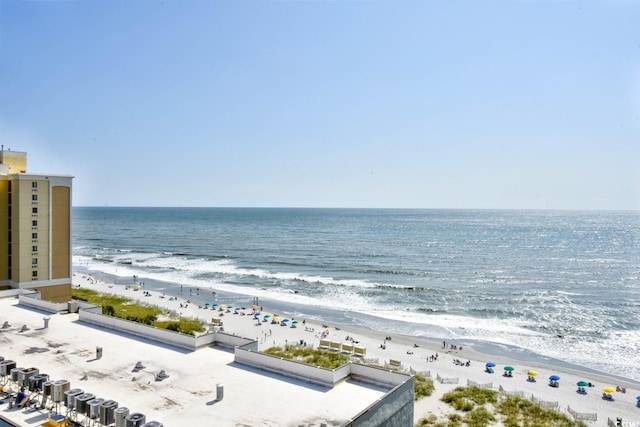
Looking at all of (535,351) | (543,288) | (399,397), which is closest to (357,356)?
(535,351)

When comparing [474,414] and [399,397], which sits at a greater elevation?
[399,397]

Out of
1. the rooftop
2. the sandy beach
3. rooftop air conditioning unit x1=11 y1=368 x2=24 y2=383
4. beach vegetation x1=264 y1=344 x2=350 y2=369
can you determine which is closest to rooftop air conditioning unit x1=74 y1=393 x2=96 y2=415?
the rooftop

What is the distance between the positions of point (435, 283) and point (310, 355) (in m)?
42.6

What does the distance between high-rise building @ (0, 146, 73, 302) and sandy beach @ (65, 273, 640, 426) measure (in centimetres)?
1663

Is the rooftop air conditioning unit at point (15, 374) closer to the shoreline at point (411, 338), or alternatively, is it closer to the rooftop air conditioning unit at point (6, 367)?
the rooftop air conditioning unit at point (6, 367)

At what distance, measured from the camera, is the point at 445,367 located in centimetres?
3825

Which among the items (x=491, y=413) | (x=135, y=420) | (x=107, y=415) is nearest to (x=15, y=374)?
(x=107, y=415)

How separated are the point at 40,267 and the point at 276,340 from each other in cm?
2426

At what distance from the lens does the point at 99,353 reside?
20.8 m

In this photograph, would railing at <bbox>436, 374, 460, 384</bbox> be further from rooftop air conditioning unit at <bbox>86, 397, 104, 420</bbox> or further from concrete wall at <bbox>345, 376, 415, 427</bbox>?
rooftop air conditioning unit at <bbox>86, 397, 104, 420</bbox>

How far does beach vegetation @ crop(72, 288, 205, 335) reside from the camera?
44.0m

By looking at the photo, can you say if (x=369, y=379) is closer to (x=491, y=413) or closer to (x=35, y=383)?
(x=35, y=383)

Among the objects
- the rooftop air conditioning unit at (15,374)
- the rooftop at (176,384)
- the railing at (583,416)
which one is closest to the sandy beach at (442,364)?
the railing at (583,416)

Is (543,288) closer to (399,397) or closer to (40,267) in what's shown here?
(399,397)
